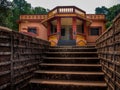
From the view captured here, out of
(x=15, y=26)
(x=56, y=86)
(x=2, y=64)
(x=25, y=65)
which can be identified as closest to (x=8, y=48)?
(x=2, y=64)

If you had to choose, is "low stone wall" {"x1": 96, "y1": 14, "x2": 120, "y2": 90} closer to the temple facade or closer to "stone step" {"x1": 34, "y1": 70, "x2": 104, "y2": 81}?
"stone step" {"x1": 34, "y1": 70, "x2": 104, "y2": 81}

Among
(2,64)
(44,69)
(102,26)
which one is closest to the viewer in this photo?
(2,64)

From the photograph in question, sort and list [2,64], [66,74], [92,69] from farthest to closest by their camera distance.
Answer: [92,69] < [66,74] < [2,64]

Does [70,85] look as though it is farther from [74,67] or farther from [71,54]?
[71,54]

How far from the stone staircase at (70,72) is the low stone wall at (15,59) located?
1.64 feet

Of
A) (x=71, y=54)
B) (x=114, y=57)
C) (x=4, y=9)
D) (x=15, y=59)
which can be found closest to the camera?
(x=114, y=57)

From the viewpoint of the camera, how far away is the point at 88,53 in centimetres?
651

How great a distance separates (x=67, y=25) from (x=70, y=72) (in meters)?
14.7

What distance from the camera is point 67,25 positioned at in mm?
19500

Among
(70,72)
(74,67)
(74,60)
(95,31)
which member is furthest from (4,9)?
(95,31)

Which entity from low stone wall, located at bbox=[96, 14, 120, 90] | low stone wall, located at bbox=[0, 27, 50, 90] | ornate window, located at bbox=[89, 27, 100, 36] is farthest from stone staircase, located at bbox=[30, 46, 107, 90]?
ornate window, located at bbox=[89, 27, 100, 36]

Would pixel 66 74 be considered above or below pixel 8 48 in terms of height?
below

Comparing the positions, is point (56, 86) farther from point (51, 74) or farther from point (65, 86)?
point (51, 74)

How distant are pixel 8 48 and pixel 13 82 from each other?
0.77 metres
